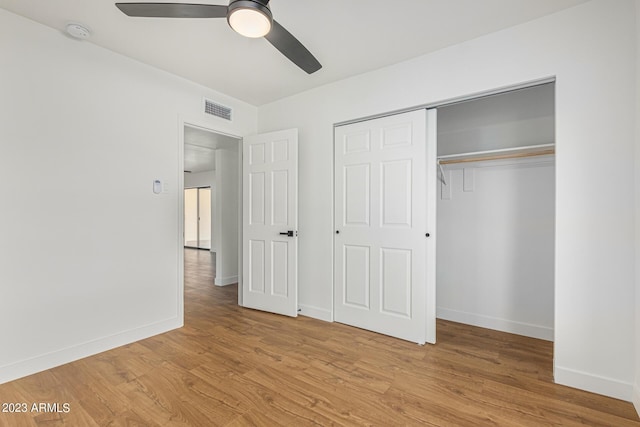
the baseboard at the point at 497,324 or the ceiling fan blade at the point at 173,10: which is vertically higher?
the ceiling fan blade at the point at 173,10

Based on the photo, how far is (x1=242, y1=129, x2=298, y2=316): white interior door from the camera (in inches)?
130

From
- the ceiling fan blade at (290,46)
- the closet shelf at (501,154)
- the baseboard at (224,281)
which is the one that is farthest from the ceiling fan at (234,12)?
the baseboard at (224,281)

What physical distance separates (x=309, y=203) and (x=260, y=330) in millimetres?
1449

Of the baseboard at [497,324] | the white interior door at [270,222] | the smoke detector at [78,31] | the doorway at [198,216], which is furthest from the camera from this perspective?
the doorway at [198,216]

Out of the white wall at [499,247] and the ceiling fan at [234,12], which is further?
the white wall at [499,247]

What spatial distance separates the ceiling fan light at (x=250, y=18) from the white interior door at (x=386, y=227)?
5.10 feet

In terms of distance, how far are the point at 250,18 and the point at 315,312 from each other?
279 cm

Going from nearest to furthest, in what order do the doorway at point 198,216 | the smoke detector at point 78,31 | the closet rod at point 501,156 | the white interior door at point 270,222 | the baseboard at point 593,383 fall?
1. the baseboard at point 593,383
2. the smoke detector at point 78,31
3. the closet rod at point 501,156
4. the white interior door at point 270,222
5. the doorway at point 198,216

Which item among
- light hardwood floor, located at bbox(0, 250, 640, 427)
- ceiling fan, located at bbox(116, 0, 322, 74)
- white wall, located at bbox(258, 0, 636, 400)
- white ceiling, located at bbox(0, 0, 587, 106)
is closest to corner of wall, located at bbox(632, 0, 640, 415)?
white wall, located at bbox(258, 0, 636, 400)

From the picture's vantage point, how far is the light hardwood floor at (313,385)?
166cm

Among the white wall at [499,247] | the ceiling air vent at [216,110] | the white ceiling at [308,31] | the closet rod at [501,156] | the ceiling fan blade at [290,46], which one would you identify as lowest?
the white wall at [499,247]

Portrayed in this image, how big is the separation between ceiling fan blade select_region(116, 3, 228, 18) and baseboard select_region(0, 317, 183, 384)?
2448mm

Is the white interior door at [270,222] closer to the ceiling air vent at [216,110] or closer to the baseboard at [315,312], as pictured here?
the baseboard at [315,312]

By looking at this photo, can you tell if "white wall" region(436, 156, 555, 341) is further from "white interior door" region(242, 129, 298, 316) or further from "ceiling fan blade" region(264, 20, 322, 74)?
"ceiling fan blade" region(264, 20, 322, 74)
